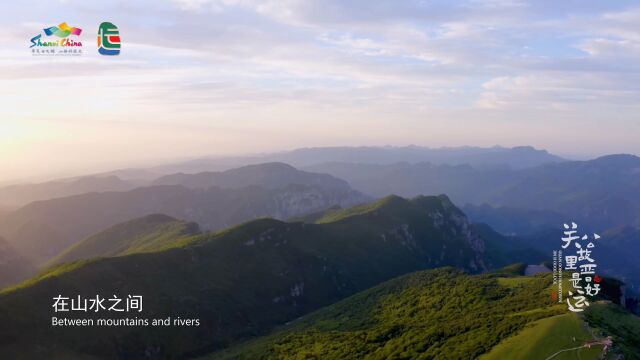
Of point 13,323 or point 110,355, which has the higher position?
point 13,323

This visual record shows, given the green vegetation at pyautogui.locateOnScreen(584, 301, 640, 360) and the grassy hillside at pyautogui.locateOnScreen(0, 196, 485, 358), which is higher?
the green vegetation at pyautogui.locateOnScreen(584, 301, 640, 360)

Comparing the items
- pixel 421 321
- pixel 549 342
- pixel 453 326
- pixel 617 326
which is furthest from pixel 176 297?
pixel 617 326

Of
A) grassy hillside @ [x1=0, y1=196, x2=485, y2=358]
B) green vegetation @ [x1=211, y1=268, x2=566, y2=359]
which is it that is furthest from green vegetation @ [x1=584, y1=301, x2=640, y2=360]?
grassy hillside @ [x1=0, y1=196, x2=485, y2=358]

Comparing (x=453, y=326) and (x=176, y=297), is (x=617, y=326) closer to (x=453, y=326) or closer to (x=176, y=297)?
(x=453, y=326)

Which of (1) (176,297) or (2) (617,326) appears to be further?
(1) (176,297)

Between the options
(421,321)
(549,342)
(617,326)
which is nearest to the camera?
(549,342)

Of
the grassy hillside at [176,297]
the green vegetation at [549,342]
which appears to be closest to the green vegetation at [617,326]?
the green vegetation at [549,342]

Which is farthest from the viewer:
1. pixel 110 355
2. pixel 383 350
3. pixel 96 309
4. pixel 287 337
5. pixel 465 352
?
pixel 96 309

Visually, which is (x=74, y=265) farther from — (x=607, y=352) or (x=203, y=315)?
(x=607, y=352)

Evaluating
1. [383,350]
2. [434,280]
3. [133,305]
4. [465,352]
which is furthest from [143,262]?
[465,352]

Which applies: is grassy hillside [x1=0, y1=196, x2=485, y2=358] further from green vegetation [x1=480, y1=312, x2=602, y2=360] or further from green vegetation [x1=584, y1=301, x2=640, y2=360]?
green vegetation [x1=584, y1=301, x2=640, y2=360]

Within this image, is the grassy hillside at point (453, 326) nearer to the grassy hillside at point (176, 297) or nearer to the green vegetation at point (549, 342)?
the green vegetation at point (549, 342)
